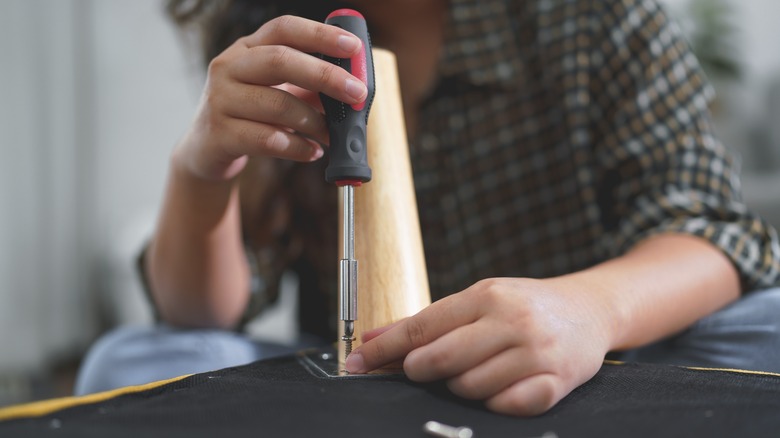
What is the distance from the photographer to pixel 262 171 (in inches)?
38.9

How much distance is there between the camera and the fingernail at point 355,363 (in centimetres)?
46

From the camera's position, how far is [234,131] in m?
0.53

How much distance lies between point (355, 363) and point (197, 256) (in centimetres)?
39

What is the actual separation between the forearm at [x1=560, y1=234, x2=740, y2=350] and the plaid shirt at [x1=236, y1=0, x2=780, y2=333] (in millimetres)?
121

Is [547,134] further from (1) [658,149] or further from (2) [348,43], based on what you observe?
(2) [348,43]

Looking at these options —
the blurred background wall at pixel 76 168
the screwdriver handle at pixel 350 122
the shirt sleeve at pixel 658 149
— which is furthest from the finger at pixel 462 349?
the blurred background wall at pixel 76 168

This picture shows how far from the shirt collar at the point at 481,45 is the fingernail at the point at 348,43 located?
0.50 metres

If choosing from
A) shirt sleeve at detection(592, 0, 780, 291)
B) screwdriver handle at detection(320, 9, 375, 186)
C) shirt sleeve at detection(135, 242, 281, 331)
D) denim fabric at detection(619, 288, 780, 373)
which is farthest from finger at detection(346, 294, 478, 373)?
shirt sleeve at detection(135, 242, 281, 331)

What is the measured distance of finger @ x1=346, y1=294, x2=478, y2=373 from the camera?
0.43 meters

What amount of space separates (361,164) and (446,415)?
172 millimetres

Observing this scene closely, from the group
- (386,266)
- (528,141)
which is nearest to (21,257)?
(528,141)

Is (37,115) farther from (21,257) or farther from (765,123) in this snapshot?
(765,123)

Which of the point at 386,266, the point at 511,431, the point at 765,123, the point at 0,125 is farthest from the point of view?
the point at 765,123

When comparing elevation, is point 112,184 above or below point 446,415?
above
